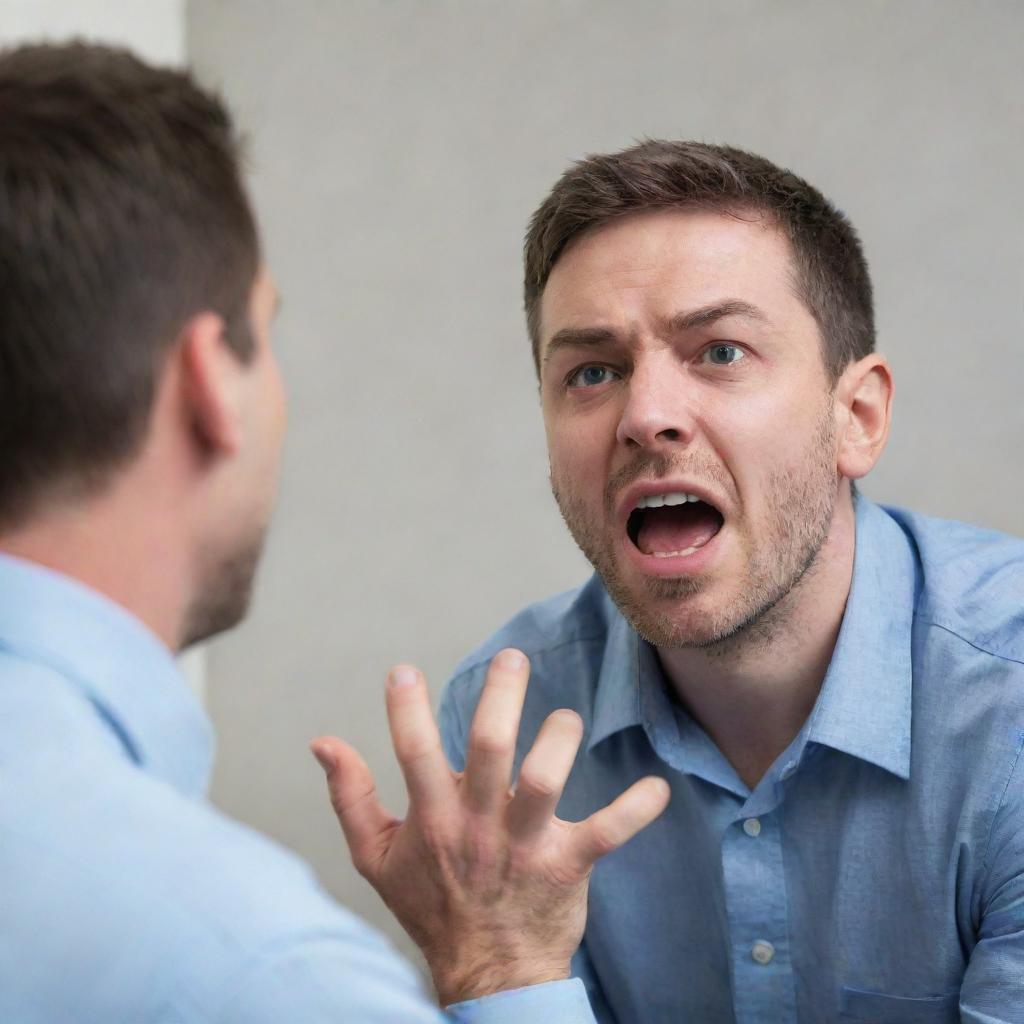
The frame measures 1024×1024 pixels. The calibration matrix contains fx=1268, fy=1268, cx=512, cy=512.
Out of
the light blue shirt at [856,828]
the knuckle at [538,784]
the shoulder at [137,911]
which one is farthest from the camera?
the light blue shirt at [856,828]

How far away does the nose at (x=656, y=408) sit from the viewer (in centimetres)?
131

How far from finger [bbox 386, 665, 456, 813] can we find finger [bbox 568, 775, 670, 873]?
11 centimetres

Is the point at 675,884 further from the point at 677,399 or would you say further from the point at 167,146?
the point at 167,146

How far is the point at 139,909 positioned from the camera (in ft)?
1.98

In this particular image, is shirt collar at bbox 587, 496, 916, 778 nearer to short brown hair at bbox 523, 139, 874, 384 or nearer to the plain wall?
short brown hair at bbox 523, 139, 874, 384

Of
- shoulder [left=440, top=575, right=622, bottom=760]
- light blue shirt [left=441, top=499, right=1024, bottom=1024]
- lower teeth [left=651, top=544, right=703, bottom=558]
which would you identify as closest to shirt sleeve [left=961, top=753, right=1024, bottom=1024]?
light blue shirt [left=441, top=499, right=1024, bottom=1024]

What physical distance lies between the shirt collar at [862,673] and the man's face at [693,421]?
8 centimetres

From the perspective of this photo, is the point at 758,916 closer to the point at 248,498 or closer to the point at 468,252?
the point at 248,498

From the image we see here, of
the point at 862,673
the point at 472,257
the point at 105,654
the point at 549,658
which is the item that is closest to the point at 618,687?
the point at 549,658

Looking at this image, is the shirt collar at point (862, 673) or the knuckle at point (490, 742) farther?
the shirt collar at point (862, 673)

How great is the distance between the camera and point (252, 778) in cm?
267

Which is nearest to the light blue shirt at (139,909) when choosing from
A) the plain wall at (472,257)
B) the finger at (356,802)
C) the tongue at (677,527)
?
the finger at (356,802)

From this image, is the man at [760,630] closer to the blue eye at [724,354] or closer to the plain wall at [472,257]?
the blue eye at [724,354]

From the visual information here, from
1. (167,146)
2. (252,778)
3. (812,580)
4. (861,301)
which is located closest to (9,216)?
(167,146)
